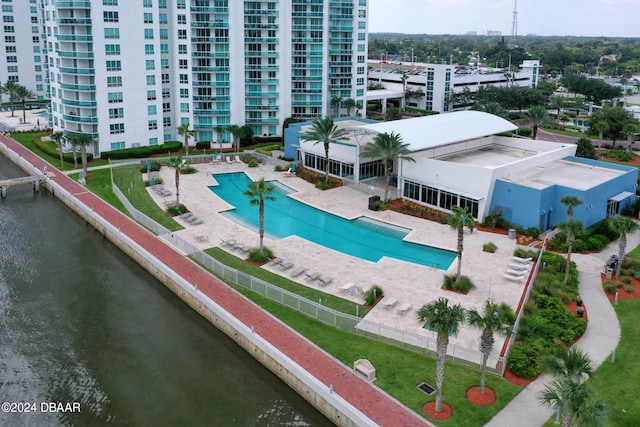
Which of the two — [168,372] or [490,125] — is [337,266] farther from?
[490,125]

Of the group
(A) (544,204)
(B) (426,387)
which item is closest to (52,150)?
(A) (544,204)

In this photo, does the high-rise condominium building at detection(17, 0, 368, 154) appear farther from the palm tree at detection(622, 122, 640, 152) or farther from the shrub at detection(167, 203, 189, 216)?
the palm tree at detection(622, 122, 640, 152)

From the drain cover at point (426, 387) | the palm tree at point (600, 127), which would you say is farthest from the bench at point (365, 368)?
the palm tree at point (600, 127)

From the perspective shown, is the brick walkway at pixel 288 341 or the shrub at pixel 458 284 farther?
the shrub at pixel 458 284

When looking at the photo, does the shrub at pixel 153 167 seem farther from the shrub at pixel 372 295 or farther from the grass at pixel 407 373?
the shrub at pixel 372 295

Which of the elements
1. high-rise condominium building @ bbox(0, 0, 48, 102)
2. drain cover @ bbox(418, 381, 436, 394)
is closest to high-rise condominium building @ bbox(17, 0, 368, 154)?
high-rise condominium building @ bbox(0, 0, 48, 102)

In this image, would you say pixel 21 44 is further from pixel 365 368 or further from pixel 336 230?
pixel 365 368
